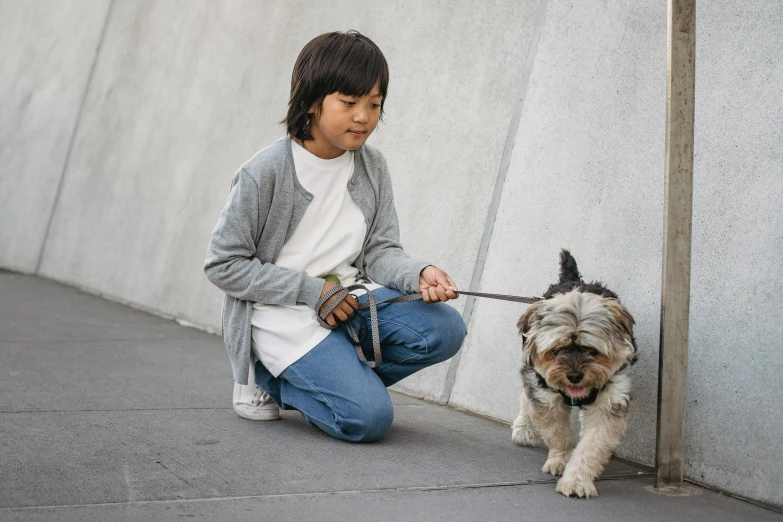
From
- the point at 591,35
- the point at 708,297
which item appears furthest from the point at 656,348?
the point at 591,35

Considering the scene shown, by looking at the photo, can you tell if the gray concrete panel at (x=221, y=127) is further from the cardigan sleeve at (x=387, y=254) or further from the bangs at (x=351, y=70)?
the bangs at (x=351, y=70)

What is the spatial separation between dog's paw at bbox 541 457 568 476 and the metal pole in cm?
38

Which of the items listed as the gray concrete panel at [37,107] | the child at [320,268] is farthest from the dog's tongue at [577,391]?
the gray concrete panel at [37,107]

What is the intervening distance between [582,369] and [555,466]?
0.46m

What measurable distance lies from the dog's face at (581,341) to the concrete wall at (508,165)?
464 mm

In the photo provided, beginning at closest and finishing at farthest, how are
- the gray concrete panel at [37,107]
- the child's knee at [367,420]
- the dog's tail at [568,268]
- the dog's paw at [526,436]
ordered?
the child's knee at [367,420] < the dog's tail at [568,268] < the dog's paw at [526,436] < the gray concrete panel at [37,107]

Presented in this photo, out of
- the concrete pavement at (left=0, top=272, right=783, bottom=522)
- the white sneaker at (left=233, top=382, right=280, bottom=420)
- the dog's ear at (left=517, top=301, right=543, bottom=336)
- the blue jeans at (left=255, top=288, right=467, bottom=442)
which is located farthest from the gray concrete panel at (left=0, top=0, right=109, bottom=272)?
the dog's ear at (left=517, top=301, right=543, bottom=336)

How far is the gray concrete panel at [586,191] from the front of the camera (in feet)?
11.8

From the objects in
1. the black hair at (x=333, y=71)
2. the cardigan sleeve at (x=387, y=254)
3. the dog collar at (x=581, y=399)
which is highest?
the black hair at (x=333, y=71)

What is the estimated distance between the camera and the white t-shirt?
354 cm

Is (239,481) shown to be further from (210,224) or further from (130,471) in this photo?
(210,224)

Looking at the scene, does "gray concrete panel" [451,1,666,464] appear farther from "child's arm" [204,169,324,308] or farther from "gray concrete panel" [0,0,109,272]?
"gray concrete panel" [0,0,109,272]

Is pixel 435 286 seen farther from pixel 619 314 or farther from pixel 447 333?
pixel 619 314

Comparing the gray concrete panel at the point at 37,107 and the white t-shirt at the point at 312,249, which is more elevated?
the gray concrete panel at the point at 37,107
